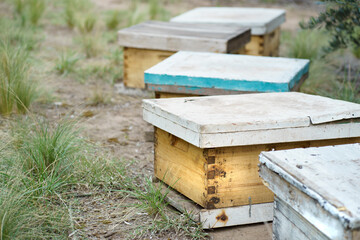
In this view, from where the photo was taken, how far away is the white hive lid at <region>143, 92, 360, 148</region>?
2.13 metres

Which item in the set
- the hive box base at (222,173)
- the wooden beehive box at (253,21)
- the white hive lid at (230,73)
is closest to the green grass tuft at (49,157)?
the hive box base at (222,173)

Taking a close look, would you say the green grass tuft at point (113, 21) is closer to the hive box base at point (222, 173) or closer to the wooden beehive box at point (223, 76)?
the wooden beehive box at point (223, 76)

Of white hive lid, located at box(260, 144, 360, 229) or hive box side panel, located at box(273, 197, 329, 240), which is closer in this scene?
white hive lid, located at box(260, 144, 360, 229)

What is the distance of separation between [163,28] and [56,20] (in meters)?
3.60

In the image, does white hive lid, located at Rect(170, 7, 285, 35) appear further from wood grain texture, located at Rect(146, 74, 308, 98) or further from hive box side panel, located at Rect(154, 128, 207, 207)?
hive box side panel, located at Rect(154, 128, 207, 207)

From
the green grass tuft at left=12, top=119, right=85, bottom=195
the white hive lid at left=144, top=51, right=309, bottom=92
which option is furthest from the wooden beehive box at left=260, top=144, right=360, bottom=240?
the green grass tuft at left=12, top=119, right=85, bottom=195

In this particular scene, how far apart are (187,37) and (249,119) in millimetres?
A: 2061

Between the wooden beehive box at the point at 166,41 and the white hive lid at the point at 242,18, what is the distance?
0.93ft

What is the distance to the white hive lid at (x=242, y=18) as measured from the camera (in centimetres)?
474

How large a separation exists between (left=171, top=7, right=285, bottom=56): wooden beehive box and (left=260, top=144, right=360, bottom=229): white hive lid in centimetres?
296

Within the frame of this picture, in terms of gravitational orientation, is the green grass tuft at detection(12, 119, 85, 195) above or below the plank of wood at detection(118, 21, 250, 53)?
below

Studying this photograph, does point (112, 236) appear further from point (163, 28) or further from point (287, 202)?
Result: point (163, 28)

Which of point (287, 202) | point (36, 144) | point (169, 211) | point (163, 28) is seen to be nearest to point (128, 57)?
point (163, 28)

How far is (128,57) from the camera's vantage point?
4.43m
